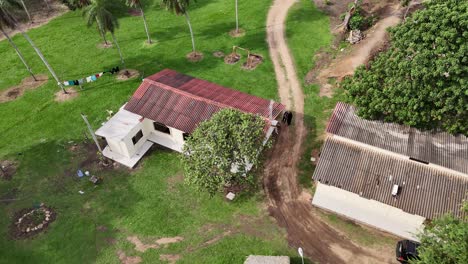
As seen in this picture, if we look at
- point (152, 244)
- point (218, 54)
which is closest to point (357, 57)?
point (218, 54)

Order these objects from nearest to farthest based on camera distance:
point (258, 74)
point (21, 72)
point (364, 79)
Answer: point (364, 79)
point (258, 74)
point (21, 72)

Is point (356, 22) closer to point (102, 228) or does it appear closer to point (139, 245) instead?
point (139, 245)

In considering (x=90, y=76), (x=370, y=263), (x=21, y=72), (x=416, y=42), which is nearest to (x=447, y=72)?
(x=416, y=42)

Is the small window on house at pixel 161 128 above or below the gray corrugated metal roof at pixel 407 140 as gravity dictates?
below

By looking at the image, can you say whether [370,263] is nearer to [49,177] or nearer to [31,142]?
[49,177]

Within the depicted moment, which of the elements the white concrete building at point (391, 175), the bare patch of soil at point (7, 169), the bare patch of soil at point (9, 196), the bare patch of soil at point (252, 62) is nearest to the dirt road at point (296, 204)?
the white concrete building at point (391, 175)

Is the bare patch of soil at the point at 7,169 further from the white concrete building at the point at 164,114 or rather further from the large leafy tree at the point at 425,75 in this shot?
the large leafy tree at the point at 425,75
